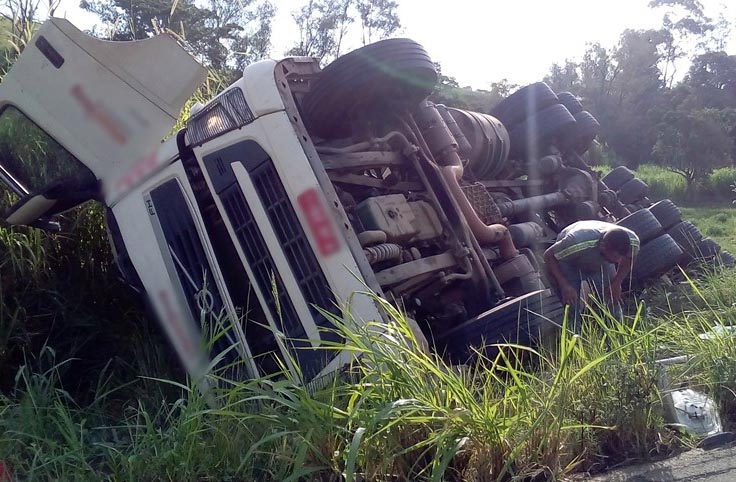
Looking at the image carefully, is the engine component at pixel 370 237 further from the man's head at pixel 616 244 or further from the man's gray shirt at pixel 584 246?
the man's head at pixel 616 244

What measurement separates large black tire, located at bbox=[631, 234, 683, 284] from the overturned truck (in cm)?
159

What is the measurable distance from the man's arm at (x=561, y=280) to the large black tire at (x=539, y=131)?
265cm

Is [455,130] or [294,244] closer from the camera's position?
[294,244]

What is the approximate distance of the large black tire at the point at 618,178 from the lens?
8117 millimetres

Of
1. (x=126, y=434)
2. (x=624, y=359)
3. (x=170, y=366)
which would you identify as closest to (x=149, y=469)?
(x=126, y=434)

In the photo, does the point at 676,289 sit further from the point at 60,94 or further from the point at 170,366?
the point at 60,94

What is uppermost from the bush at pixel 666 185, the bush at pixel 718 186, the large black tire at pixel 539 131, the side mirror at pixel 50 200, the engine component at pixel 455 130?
the side mirror at pixel 50 200

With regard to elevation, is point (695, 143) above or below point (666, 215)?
below

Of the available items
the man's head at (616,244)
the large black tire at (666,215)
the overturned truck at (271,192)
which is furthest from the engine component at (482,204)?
the large black tire at (666,215)

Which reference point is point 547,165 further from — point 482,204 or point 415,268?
Answer: point 415,268

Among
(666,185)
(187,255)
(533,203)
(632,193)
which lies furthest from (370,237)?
(666,185)

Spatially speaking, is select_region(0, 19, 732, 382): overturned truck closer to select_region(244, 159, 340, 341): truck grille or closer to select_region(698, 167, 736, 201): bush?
select_region(244, 159, 340, 341): truck grille

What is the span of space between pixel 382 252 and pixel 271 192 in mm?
610

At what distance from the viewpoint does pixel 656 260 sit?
6.26 meters
